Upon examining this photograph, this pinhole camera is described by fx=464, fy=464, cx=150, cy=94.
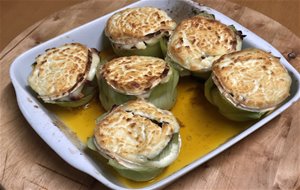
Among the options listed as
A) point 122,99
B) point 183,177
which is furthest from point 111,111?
point 183,177

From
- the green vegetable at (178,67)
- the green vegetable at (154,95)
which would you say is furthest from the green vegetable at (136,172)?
the green vegetable at (178,67)

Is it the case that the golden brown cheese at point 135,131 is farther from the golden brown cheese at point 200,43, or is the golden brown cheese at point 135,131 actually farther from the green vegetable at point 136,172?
the golden brown cheese at point 200,43

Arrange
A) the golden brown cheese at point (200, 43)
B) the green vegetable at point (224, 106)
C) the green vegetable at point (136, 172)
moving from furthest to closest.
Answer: the golden brown cheese at point (200, 43) < the green vegetable at point (224, 106) < the green vegetable at point (136, 172)

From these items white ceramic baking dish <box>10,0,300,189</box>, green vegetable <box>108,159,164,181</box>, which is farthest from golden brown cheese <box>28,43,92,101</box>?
green vegetable <box>108,159,164,181</box>

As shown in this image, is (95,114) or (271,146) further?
(95,114)

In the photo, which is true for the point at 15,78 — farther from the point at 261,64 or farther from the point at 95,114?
the point at 261,64

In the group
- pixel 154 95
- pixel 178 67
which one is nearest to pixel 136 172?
pixel 154 95

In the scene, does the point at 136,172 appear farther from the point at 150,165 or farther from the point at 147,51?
the point at 147,51

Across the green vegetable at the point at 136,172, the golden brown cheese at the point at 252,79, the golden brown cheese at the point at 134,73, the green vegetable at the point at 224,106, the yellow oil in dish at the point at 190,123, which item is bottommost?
the yellow oil in dish at the point at 190,123
